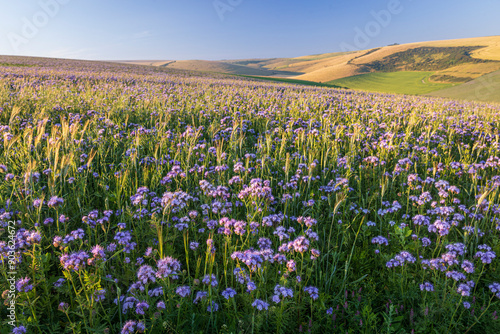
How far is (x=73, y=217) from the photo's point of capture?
2.92 meters

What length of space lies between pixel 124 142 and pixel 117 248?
3.33 metres

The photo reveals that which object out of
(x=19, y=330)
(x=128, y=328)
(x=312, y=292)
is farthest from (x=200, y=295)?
(x=19, y=330)

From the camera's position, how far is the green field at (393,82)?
150ft

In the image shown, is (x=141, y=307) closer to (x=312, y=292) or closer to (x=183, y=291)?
(x=183, y=291)

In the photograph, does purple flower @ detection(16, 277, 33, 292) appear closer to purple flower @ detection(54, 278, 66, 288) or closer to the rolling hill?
purple flower @ detection(54, 278, 66, 288)

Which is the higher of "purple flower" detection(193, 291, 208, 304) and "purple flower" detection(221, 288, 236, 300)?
"purple flower" detection(221, 288, 236, 300)

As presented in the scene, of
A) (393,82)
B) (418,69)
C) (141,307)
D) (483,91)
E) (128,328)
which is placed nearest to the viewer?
(128,328)

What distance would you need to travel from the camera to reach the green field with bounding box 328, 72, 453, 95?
45.8m

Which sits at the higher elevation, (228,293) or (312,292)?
(228,293)

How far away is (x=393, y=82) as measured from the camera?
53.3 meters

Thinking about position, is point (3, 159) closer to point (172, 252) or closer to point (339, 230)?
point (172, 252)

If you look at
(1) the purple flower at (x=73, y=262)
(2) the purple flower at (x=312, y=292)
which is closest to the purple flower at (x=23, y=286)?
(1) the purple flower at (x=73, y=262)

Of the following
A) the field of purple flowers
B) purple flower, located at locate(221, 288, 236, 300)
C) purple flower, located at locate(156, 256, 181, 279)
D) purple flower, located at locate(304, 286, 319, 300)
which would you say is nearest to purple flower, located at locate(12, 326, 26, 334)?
the field of purple flowers

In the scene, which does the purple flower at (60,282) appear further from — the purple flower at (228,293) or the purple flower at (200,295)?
the purple flower at (228,293)
